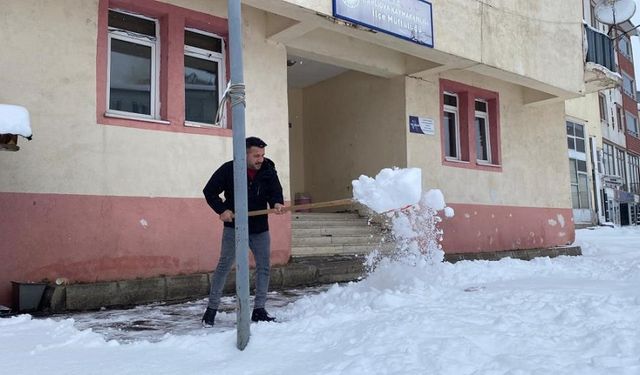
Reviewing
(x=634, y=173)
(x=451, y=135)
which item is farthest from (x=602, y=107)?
(x=451, y=135)

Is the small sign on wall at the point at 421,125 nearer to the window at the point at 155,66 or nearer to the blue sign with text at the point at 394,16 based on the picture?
the blue sign with text at the point at 394,16

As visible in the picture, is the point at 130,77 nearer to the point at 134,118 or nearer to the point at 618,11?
the point at 134,118

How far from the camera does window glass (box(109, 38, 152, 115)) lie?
7.71 metres

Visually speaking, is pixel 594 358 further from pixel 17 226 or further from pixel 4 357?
pixel 17 226

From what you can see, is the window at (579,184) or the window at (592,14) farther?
the window at (592,14)

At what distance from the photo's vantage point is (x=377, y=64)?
10781mm

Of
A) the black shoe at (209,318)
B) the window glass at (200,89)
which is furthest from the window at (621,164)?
the black shoe at (209,318)

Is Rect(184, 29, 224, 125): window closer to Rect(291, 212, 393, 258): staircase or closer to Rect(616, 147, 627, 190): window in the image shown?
Rect(291, 212, 393, 258): staircase

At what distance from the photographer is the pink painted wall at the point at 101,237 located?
6.54 meters

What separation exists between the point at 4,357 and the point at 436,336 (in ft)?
10.0

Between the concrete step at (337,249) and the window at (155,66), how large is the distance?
2.43 meters

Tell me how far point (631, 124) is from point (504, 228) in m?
29.6

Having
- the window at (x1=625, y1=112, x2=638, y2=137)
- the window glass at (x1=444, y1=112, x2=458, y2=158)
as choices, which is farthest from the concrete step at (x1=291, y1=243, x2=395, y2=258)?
the window at (x1=625, y1=112, x2=638, y2=137)

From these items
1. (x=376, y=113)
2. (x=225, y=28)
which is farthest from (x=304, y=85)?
(x=225, y=28)
